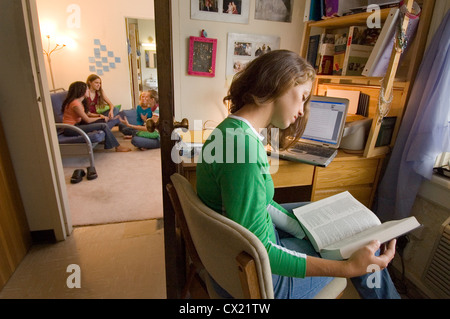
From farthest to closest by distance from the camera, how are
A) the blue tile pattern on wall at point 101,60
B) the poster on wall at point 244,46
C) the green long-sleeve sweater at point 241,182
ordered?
1. the blue tile pattern on wall at point 101,60
2. the poster on wall at point 244,46
3. the green long-sleeve sweater at point 241,182

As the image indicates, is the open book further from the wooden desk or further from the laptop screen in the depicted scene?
the laptop screen

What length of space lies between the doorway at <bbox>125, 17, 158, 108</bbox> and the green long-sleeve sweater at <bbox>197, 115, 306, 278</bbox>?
15.5ft

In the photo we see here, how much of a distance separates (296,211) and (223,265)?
1.80 feet

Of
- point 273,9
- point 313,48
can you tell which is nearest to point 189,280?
point 313,48

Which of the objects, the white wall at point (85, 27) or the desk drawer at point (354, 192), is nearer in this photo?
the desk drawer at point (354, 192)

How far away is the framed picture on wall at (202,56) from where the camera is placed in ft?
5.85

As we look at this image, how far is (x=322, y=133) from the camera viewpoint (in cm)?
154

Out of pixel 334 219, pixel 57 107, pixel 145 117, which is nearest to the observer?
pixel 334 219

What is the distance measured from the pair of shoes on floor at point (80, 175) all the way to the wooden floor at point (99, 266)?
97cm

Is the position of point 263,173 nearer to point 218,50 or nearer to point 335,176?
point 335,176

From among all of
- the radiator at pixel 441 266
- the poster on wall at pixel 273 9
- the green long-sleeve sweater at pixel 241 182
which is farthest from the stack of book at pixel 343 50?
the green long-sleeve sweater at pixel 241 182

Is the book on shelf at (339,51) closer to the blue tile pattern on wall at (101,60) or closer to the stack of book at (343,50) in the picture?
the stack of book at (343,50)

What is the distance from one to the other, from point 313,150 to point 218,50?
98cm

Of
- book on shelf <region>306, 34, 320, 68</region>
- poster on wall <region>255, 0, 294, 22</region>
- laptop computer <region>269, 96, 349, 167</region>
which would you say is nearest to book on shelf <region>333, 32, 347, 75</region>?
book on shelf <region>306, 34, 320, 68</region>
